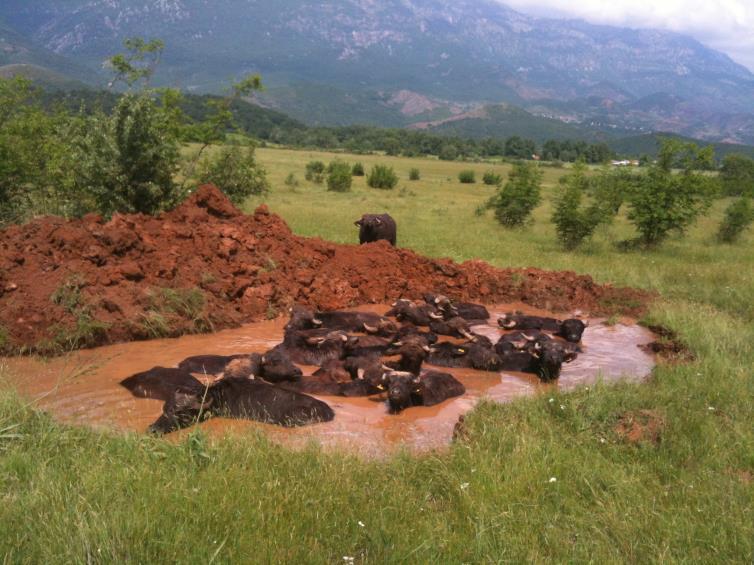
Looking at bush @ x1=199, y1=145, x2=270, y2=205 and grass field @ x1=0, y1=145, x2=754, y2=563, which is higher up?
bush @ x1=199, y1=145, x2=270, y2=205

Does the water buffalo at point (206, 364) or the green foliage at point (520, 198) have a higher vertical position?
the green foliage at point (520, 198)

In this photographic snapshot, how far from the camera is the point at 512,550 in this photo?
406 centimetres

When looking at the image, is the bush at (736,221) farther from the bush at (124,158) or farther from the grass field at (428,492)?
the bush at (124,158)

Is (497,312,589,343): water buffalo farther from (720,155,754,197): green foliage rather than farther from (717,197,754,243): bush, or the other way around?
(720,155,754,197): green foliage

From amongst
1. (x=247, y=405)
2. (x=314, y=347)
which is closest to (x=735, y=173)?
(x=314, y=347)

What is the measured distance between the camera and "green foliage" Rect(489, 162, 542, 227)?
A: 76.5 feet

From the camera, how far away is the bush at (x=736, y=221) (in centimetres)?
2122

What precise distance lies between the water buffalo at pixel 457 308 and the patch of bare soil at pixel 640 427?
5173 millimetres

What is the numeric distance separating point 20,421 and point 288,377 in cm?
315

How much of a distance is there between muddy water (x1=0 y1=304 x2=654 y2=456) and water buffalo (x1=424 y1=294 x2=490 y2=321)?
0.46m

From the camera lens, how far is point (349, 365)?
8.37 meters

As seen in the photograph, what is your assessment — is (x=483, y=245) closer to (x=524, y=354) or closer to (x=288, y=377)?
(x=524, y=354)

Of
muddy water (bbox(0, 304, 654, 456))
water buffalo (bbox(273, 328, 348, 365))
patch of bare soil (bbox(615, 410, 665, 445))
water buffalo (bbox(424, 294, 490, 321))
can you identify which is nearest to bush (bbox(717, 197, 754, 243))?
muddy water (bbox(0, 304, 654, 456))

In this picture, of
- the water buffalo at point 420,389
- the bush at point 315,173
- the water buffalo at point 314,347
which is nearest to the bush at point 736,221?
the water buffalo at point 420,389
